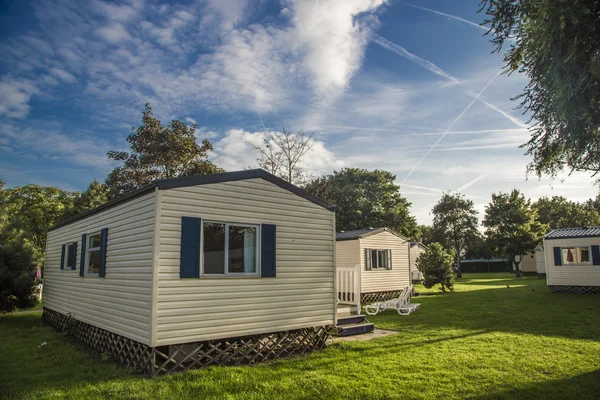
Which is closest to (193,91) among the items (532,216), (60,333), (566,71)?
(60,333)

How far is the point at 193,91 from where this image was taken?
46.6 feet

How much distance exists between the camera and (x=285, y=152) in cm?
2861

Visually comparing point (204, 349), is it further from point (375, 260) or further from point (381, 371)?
point (375, 260)

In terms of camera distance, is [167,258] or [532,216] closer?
[167,258]

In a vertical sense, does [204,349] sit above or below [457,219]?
below

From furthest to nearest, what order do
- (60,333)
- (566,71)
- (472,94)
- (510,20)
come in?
(472,94) → (60,333) → (510,20) → (566,71)

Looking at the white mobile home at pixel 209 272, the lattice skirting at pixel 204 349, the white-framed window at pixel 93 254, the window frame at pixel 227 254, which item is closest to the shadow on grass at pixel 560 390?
the lattice skirting at pixel 204 349

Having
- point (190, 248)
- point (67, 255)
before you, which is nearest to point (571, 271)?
point (190, 248)

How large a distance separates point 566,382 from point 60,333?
12.6 m

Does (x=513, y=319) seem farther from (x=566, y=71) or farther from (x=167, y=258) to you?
(x=167, y=258)

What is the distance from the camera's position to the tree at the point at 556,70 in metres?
6.00

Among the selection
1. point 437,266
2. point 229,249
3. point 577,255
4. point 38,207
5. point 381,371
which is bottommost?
point 381,371

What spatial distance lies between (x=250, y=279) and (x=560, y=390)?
5390 mm

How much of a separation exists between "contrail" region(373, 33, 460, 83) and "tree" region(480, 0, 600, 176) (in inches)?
206
